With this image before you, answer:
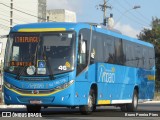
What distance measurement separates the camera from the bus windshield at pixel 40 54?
18.7 m

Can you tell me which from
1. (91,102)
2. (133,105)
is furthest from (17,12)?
(91,102)

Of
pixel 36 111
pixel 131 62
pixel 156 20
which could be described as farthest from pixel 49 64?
pixel 156 20

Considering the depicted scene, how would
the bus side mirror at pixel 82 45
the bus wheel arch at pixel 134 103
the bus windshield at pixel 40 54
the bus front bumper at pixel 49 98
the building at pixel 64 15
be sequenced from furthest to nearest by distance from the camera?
the building at pixel 64 15 < the bus wheel arch at pixel 134 103 < the bus side mirror at pixel 82 45 < the bus windshield at pixel 40 54 < the bus front bumper at pixel 49 98

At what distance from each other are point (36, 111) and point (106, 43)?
4.09 meters

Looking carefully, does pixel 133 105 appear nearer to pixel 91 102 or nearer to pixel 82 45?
pixel 91 102

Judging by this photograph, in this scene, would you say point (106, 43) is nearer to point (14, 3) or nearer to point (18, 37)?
point (18, 37)

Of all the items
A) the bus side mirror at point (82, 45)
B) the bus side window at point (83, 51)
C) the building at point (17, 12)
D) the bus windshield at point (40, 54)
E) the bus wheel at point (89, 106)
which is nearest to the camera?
the bus windshield at point (40, 54)

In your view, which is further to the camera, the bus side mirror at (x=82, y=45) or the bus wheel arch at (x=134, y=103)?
the bus wheel arch at (x=134, y=103)

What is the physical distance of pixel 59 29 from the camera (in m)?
19.2

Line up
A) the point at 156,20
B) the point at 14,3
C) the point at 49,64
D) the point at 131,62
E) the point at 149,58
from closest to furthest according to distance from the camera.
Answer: the point at 49,64
the point at 131,62
the point at 149,58
the point at 156,20
the point at 14,3

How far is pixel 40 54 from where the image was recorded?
18.9 meters

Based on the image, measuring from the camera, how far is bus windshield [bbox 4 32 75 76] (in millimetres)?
18672

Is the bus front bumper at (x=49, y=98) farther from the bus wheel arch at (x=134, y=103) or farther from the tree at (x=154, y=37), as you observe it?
the tree at (x=154, y=37)

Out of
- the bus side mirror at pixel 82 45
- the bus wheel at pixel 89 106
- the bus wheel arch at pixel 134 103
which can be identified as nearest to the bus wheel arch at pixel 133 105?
the bus wheel arch at pixel 134 103
